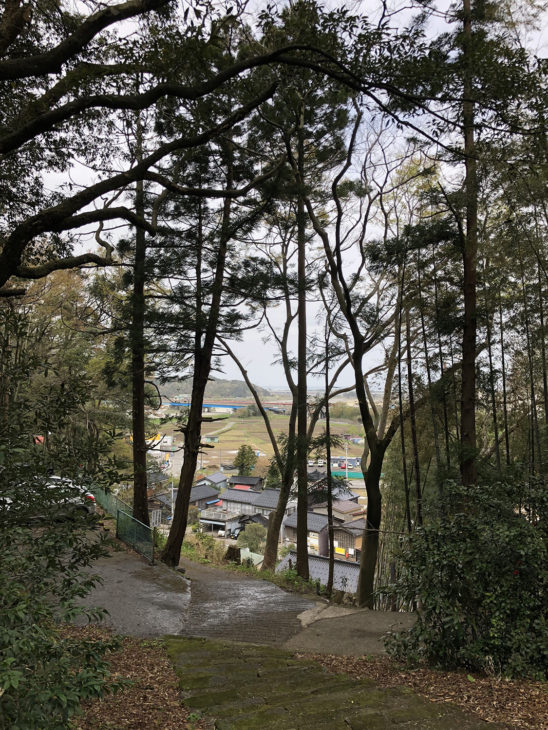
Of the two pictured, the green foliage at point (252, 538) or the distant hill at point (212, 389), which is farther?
the green foliage at point (252, 538)

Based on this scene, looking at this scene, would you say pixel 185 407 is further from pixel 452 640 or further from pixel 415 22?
pixel 415 22

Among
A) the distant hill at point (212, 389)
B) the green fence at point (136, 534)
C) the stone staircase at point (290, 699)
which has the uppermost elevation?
the distant hill at point (212, 389)

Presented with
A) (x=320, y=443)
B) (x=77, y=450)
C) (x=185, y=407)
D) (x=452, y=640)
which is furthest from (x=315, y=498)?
(x=77, y=450)

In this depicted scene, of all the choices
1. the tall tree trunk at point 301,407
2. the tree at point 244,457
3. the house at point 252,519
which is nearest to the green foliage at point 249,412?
the tall tree trunk at point 301,407

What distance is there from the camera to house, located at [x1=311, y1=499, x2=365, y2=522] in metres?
26.5

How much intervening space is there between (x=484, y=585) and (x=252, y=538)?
57.1 feet

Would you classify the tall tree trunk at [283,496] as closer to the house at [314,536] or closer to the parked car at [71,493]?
the parked car at [71,493]

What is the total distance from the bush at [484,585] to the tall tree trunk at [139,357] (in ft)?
17.9

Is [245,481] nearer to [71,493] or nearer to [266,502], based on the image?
[266,502]

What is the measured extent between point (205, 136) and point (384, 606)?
1284cm

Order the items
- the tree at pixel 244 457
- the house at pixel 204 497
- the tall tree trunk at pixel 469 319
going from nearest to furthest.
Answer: the tall tree trunk at pixel 469 319, the tree at pixel 244 457, the house at pixel 204 497

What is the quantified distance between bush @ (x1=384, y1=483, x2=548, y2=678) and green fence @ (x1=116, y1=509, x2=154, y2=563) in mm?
5392

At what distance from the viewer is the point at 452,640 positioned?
12.3 feet

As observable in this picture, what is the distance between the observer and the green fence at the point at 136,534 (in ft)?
27.0
